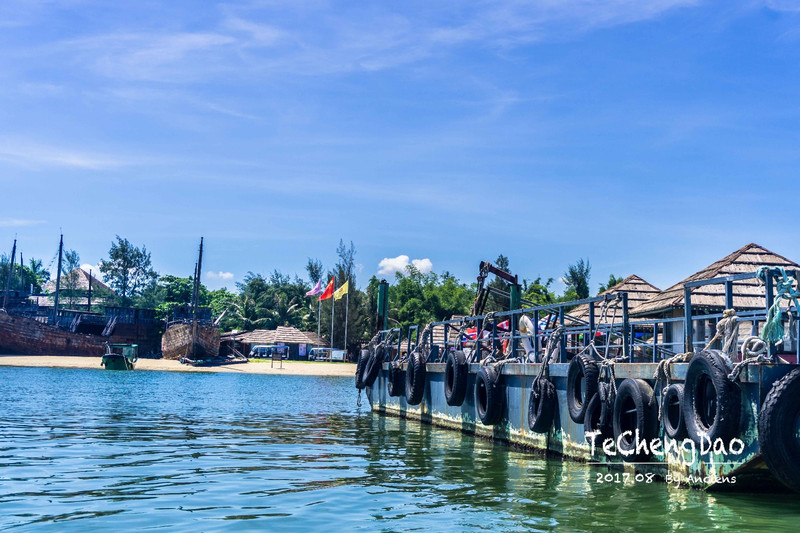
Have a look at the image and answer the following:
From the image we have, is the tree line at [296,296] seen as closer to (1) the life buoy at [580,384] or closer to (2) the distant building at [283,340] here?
(2) the distant building at [283,340]

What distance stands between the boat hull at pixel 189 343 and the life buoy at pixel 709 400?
67952 mm

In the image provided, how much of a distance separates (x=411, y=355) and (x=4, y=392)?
66.8ft

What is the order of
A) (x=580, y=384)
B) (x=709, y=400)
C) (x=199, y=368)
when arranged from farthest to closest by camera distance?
(x=199, y=368) → (x=580, y=384) → (x=709, y=400)

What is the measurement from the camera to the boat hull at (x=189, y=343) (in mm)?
73688

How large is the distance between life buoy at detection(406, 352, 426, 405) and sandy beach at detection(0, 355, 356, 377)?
45361 mm

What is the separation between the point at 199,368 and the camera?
69.1 metres

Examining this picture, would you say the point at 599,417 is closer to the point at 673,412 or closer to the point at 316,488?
the point at 673,412

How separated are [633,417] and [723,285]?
32.8 ft

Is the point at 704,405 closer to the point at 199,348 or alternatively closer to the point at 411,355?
the point at 411,355

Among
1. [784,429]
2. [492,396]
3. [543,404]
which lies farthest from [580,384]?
[784,429]

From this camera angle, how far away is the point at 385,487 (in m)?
10.7

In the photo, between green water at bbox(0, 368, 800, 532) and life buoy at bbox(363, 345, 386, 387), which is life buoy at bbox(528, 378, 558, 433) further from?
life buoy at bbox(363, 345, 386, 387)

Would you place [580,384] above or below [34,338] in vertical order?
below

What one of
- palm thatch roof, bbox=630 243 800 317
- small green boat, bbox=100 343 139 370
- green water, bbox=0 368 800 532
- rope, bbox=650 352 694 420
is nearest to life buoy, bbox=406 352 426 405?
green water, bbox=0 368 800 532
